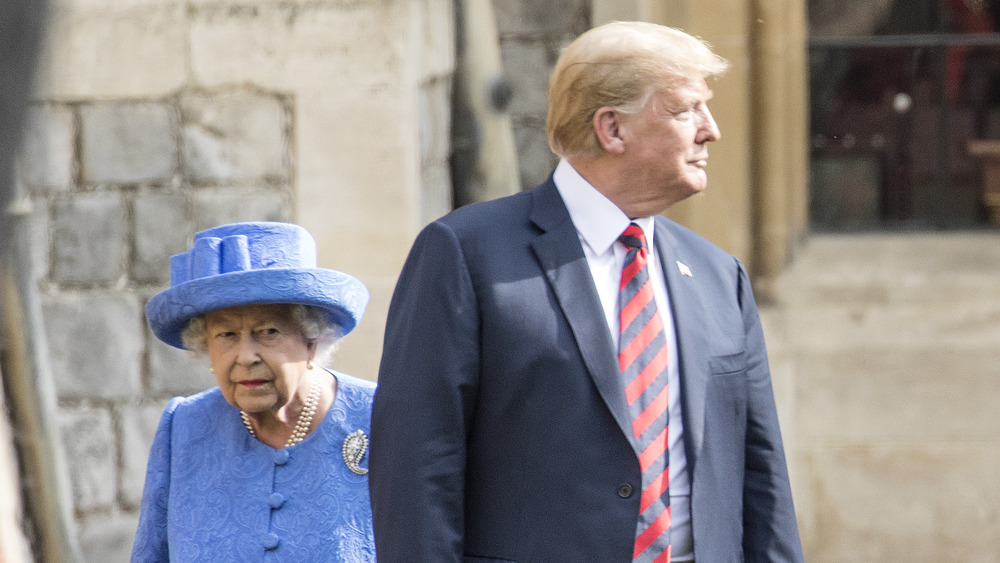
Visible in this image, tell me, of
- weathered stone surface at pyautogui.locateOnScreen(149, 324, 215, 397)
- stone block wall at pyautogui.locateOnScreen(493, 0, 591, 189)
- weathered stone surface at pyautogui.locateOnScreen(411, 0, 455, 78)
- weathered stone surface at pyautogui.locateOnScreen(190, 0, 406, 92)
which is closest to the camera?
weathered stone surface at pyautogui.locateOnScreen(190, 0, 406, 92)

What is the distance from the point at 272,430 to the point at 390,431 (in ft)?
2.00

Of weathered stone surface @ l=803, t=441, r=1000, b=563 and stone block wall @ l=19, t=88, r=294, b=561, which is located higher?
stone block wall @ l=19, t=88, r=294, b=561

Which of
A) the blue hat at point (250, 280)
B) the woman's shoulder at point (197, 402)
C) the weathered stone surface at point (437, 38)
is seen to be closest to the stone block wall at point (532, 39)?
the weathered stone surface at point (437, 38)

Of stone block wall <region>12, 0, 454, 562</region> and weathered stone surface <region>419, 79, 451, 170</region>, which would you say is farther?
weathered stone surface <region>419, 79, 451, 170</region>

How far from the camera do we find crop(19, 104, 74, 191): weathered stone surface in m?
4.64

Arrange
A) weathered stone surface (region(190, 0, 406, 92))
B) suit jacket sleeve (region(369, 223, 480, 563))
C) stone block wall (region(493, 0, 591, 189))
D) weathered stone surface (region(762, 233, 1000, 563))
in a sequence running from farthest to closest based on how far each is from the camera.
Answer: stone block wall (region(493, 0, 591, 189))
weathered stone surface (region(762, 233, 1000, 563))
weathered stone surface (region(190, 0, 406, 92))
suit jacket sleeve (region(369, 223, 480, 563))

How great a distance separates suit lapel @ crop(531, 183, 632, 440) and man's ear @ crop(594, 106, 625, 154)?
0.44 feet

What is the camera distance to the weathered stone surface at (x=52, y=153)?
4637 millimetres

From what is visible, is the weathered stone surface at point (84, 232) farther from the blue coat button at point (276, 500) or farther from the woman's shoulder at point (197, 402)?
the blue coat button at point (276, 500)

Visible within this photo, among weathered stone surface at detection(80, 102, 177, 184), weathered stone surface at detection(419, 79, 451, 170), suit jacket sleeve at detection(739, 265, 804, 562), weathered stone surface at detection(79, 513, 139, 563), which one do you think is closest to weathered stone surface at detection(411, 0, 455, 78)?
weathered stone surface at detection(419, 79, 451, 170)

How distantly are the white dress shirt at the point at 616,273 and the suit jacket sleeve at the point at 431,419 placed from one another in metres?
0.24

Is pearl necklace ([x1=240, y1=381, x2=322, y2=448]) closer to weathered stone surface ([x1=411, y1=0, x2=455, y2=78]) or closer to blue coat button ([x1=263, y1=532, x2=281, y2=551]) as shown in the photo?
blue coat button ([x1=263, y1=532, x2=281, y2=551])

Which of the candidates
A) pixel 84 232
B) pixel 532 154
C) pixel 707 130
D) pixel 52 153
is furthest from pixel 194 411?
pixel 532 154

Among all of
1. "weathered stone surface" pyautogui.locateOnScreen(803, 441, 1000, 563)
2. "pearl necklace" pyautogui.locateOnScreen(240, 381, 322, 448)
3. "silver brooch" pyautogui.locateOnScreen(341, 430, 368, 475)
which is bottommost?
"weathered stone surface" pyautogui.locateOnScreen(803, 441, 1000, 563)
